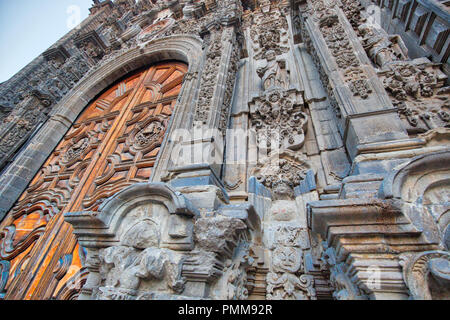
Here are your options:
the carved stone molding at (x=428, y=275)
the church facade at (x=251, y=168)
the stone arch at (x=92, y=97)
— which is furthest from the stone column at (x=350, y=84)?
the stone arch at (x=92, y=97)

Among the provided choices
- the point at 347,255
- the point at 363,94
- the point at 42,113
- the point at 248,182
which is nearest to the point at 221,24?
the point at 363,94

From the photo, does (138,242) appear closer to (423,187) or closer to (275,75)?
(423,187)

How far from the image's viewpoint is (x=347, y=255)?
137cm

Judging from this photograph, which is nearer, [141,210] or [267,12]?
[141,210]

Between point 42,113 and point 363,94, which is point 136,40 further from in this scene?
point 363,94

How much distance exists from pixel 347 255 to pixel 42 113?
8647mm

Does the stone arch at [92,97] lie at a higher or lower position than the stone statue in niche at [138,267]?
higher

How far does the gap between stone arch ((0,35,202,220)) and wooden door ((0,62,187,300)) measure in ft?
0.69

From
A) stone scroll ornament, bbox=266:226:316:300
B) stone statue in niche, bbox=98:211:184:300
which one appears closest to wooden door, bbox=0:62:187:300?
stone statue in niche, bbox=98:211:184:300

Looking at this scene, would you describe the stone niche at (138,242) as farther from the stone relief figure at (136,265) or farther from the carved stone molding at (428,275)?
the carved stone molding at (428,275)

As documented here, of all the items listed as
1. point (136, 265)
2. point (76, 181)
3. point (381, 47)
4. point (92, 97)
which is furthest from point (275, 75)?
point (92, 97)

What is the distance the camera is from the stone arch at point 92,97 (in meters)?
4.27

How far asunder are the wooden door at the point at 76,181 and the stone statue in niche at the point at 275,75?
2188mm
